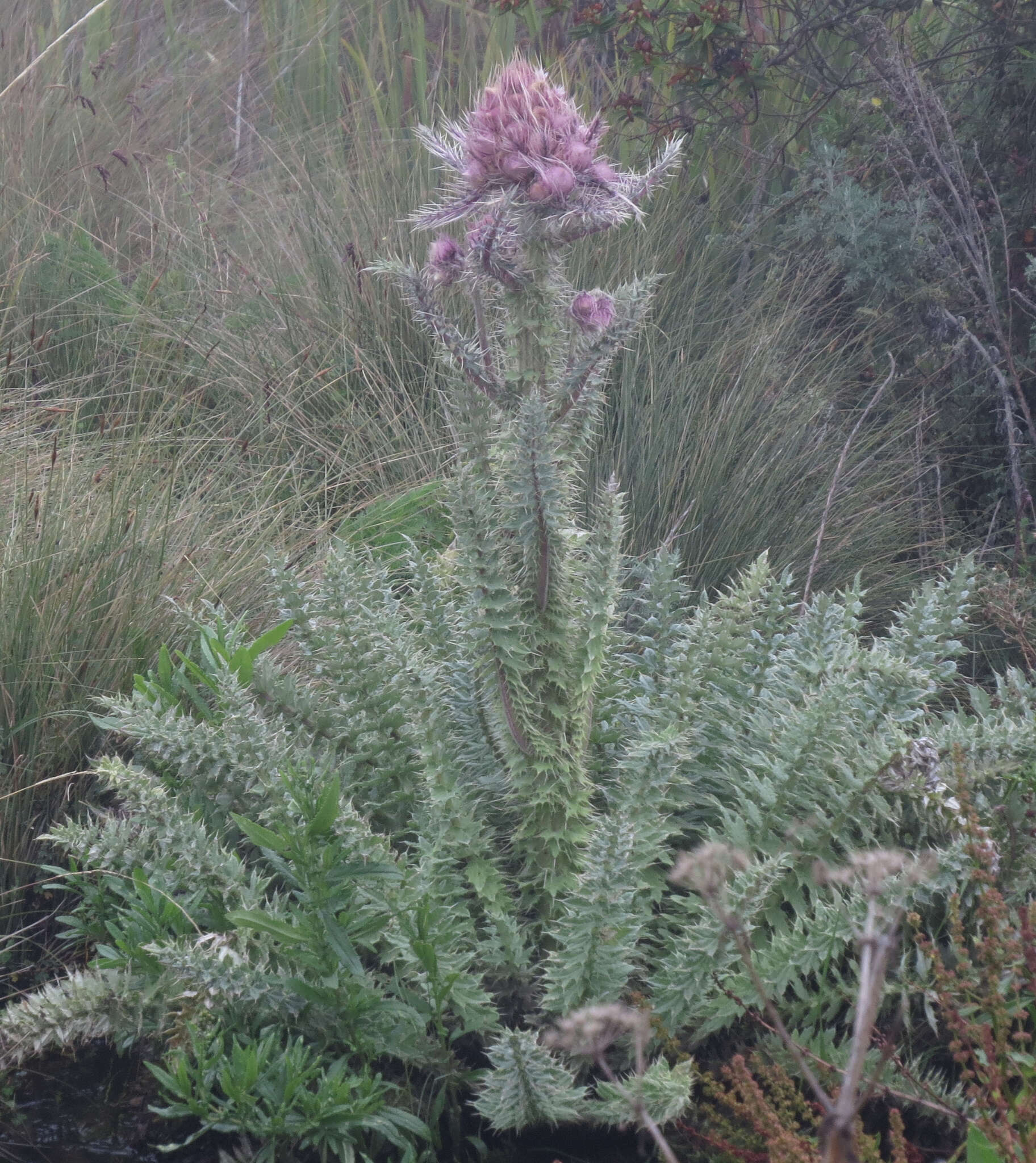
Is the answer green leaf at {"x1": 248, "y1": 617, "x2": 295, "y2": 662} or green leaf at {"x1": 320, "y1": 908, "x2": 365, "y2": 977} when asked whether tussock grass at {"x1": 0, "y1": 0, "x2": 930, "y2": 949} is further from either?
green leaf at {"x1": 320, "y1": 908, "x2": 365, "y2": 977}

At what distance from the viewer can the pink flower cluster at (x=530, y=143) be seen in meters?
1.67

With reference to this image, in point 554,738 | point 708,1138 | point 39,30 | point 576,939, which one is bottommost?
point 708,1138

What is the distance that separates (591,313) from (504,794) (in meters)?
0.83

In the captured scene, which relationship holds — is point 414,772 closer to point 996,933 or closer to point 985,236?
point 996,933

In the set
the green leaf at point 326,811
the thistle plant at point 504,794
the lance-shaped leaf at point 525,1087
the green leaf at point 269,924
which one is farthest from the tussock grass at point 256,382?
the lance-shaped leaf at point 525,1087

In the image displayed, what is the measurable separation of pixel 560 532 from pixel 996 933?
2.71 ft

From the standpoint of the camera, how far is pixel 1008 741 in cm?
190

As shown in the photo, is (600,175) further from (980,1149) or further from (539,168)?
(980,1149)

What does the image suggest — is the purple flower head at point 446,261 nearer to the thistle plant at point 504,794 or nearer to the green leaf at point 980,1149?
the thistle plant at point 504,794

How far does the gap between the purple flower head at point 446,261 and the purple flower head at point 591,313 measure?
0.19 metres

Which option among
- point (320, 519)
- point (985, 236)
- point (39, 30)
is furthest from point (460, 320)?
point (39, 30)

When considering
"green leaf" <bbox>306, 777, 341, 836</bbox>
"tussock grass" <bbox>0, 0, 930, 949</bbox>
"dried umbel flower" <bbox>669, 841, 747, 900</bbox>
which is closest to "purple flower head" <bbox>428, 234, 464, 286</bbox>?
"tussock grass" <bbox>0, 0, 930, 949</bbox>

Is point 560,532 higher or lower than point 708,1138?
higher

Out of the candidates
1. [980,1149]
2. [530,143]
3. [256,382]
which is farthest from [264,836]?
[256,382]
